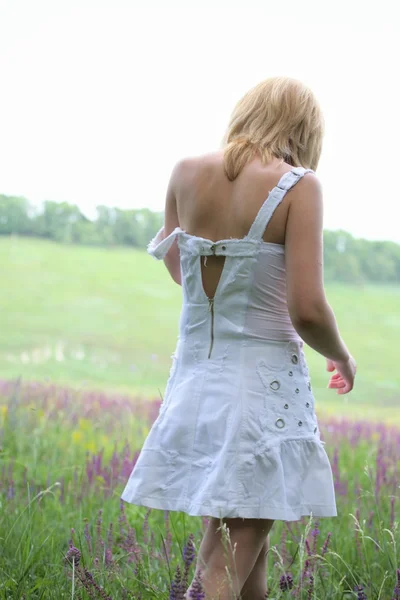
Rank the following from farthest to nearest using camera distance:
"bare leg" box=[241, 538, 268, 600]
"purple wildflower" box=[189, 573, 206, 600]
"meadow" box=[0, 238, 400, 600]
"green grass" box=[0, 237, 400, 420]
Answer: "green grass" box=[0, 237, 400, 420]
"meadow" box=[0, 238, 400, 600]
"bare leg" box=[241, 538, 268, 600]
"purple wildflower" box=[189, 573, 206, 600]

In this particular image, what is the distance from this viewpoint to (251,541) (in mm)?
1579

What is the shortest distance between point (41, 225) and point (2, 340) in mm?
1951

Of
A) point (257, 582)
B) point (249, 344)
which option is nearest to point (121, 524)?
point (257, 582)

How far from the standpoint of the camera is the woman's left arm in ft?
5.75

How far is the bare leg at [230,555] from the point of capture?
5.04 ft

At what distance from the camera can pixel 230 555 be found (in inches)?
60.5

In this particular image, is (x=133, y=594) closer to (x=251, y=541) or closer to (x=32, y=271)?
(x=251, y=541)

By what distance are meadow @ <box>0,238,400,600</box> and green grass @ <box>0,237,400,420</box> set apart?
26 mm

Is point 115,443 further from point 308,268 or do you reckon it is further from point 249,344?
point 308,268

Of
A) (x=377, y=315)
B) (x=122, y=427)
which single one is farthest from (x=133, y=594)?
(x=377, y=315)

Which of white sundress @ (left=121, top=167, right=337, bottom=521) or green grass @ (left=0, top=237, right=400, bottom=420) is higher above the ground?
white sundress @ (left=121, top=167, right=337, bottom=521)

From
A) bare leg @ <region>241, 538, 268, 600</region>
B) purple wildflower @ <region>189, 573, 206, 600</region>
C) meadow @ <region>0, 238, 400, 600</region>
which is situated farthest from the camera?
meadow @ <region>0, 238, 400, 600</region>

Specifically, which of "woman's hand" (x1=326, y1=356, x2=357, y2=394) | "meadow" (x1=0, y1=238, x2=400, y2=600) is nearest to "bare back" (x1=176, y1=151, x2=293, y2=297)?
"woman's hand" (x1=326, y1=356, x2=357, y2=394)

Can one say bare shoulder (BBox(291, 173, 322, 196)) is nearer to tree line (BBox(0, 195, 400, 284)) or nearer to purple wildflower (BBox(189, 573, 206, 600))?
purple wildflower (BBox(189, 573, 206, 600))
